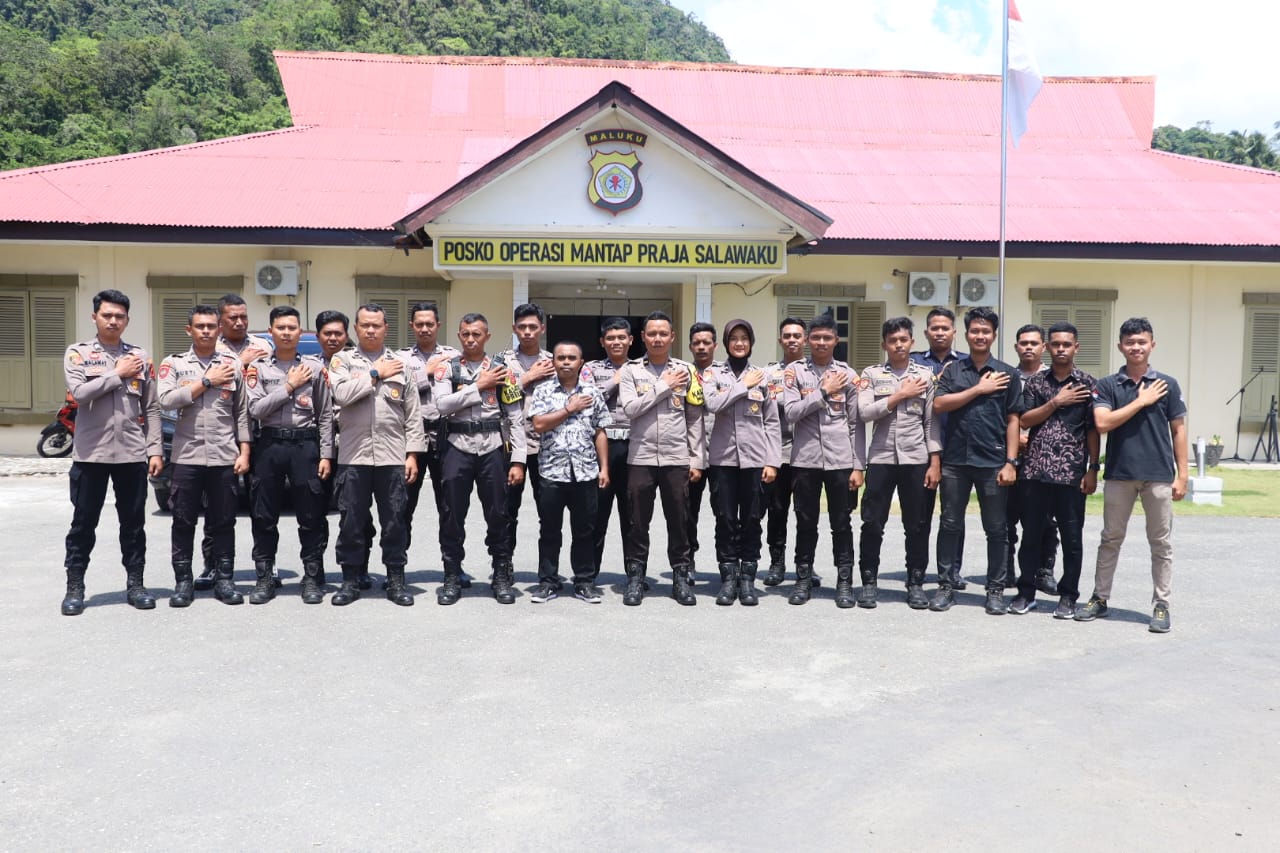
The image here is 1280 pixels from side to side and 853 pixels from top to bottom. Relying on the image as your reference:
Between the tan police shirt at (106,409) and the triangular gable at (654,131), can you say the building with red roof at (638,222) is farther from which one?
the tan police shirt at (106,409)

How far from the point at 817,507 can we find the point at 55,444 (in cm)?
1237

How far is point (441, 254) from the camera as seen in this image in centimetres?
1402

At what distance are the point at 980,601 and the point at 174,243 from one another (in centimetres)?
1196

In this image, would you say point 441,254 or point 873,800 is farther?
point 441,254

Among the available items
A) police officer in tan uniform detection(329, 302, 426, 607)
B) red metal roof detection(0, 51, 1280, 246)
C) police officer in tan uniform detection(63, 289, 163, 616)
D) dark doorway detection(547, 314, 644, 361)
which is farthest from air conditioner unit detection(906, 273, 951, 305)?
police officer in tan uniform detection(63, 289, 163, 616)

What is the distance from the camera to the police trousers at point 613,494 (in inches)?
277

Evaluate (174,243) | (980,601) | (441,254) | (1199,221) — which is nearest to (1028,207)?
(1199,221)

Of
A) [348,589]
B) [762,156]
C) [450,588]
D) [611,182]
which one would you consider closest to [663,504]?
[450,588]

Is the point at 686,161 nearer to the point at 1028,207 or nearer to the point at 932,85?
the point at 1028,207

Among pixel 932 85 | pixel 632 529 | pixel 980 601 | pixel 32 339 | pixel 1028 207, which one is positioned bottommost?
pixel 980 601

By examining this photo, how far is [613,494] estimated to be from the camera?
7.25 m

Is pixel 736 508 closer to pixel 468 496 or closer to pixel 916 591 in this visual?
pixel 916 591

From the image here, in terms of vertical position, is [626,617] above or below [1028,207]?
below

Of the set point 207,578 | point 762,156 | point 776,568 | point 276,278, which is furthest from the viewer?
point 762,156
